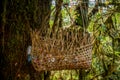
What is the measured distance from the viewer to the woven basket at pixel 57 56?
1.50 m

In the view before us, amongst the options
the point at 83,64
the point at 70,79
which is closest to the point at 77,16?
the point at 70,79

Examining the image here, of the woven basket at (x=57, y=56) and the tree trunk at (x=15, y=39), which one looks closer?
the woven basket at (x=57, y=56)

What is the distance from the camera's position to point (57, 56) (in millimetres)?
1523

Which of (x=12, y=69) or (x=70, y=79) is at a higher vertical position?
(x=12, y=69)

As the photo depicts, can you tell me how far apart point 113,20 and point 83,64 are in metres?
1.13

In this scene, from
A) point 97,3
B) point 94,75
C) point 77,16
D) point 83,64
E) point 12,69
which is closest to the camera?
point 83,64

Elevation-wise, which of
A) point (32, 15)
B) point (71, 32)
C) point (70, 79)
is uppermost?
point (32, 15)

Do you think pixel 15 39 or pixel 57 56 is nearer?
pixel 57 56

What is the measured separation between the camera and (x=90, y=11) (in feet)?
8.21

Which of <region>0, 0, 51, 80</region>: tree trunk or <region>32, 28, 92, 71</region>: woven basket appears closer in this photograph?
<region>32, 28, 92, 71</region>: woven basket

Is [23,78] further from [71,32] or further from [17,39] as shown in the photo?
[71,32]

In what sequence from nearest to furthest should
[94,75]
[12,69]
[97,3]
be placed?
1. [12,69]
2. [97,3]
3. [94,75]

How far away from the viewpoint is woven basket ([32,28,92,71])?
1501 millimetres

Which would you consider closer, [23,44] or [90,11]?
[23,44]
